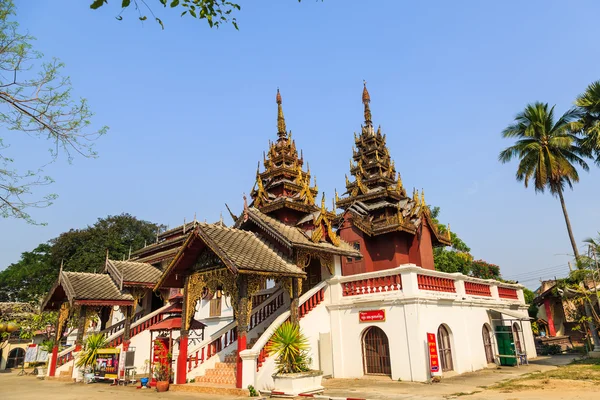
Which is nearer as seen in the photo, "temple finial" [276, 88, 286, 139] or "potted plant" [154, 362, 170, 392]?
"potted plant" [154, 362, 170, 392]

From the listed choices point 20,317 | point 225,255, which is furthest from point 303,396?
point 20,317

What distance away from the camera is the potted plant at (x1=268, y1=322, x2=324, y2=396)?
37.5ft

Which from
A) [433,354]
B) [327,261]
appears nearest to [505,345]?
[433,354]

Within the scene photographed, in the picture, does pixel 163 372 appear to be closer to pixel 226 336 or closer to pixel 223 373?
pixel 223 373

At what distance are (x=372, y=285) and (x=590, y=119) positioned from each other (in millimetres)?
18416

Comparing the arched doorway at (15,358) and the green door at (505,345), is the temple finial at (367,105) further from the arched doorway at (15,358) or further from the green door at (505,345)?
the arched doorway at (15,358)

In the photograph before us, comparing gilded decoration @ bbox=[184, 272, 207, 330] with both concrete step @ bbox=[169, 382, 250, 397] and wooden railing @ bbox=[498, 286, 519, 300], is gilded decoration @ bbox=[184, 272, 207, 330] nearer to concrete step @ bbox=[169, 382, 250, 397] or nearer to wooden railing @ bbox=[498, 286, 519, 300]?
concrete step @ bbox=[169, 382, 250, 397]

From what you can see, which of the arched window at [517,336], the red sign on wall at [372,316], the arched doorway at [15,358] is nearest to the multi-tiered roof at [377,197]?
the arched window at [517,336]

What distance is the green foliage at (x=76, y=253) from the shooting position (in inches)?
1882

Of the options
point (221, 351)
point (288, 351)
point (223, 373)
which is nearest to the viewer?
point (288, 351)

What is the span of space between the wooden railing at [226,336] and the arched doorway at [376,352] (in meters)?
3.85

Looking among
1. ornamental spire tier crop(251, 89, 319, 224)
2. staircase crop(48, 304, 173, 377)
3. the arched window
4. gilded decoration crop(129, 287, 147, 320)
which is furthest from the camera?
ornamental spire tier crop(251, 89, 319, 224)

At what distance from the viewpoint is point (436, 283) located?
602 inches

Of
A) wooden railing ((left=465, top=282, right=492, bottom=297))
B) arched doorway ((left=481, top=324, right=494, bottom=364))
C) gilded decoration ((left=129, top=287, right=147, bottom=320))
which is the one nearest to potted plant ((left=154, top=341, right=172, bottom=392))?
gilded decoration ((left=129, top=287, right=147, bottom=320))
